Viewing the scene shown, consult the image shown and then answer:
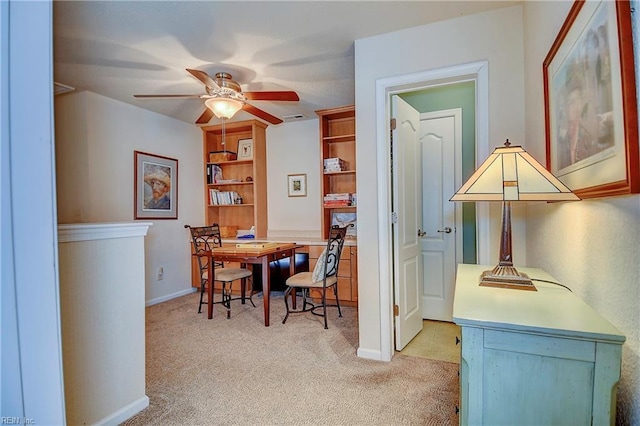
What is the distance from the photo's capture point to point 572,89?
1.15 m

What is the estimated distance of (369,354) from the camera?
94.7 inches

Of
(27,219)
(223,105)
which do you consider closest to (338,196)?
(223,105)

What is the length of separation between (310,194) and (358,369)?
2.70m

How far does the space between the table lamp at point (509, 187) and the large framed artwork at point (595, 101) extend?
0.33 ft

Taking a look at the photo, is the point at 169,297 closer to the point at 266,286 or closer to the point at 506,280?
the point at 266,286

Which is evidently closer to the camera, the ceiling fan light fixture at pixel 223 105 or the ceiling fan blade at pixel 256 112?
the ceiling fan light fixture at pixel 223 105

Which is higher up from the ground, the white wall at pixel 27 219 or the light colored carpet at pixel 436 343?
the white wall at pixel 27 219

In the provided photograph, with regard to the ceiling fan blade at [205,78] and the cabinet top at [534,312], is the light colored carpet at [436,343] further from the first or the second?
the ceiling fan blade at [205,78]

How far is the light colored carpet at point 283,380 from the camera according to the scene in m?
1.74

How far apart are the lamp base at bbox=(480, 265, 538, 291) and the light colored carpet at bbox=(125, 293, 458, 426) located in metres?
0.86

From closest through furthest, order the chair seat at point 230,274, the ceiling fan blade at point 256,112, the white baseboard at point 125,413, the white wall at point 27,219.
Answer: the white wall at point 27,219, the white baseboard at point 125,413, the ceiling fan blade at point 256,112, the chair seat at point 230,274

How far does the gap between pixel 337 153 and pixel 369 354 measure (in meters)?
2.77

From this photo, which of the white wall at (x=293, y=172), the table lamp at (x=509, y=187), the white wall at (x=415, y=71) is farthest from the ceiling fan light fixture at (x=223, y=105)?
the table lamp at (x=509, y=187)

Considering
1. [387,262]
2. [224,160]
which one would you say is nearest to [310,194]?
[224,160]
